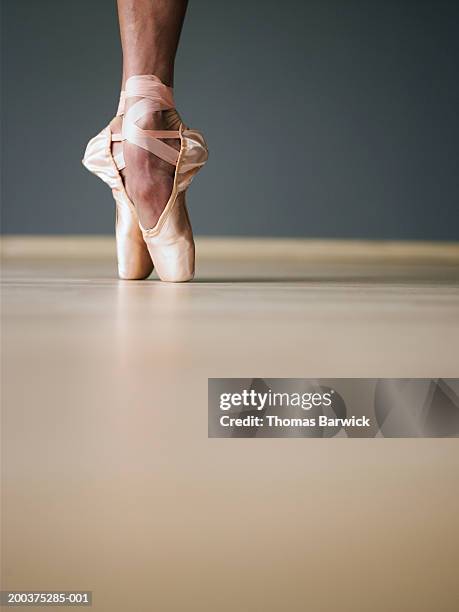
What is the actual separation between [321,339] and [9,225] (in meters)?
3.56

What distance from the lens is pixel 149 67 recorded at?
1258mm

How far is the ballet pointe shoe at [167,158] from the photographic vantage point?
124cm

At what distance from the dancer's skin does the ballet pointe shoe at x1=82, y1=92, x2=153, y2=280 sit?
0.02m

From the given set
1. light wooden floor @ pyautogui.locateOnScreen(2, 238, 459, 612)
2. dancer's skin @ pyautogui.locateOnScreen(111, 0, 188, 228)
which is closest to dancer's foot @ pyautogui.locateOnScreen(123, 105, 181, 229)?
dancer's skin @ pyautogui.locateOnScreen(111, 0, 188, 228)

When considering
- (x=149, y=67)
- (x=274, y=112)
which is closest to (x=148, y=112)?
(x=149, y=67)

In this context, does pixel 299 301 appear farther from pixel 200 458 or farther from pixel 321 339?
pixel 200 458

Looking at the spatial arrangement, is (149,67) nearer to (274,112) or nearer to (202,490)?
(202,490)

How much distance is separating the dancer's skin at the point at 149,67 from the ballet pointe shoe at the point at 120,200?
0.9 inches

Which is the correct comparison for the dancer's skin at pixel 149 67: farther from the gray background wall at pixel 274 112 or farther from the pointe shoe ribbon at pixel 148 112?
the gray background wall at pixel 274 112

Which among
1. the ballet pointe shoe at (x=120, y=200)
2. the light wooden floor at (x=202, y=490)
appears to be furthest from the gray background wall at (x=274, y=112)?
the light wooden floor at (x=202, y=490)

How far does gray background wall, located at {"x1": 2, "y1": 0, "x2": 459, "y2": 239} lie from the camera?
4066 millimetres

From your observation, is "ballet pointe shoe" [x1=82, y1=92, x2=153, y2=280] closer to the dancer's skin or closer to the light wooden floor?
the dancer's skin

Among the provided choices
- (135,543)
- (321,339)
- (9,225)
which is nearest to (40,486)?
(135,543)

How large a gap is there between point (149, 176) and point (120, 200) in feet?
0.25
